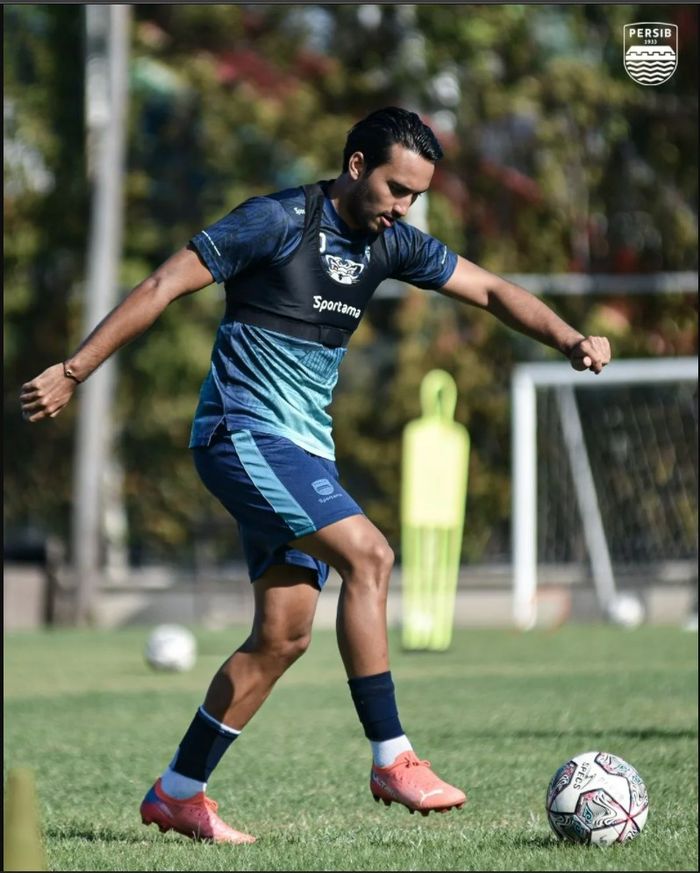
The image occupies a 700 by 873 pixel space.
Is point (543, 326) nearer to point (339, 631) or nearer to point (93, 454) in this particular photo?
point (339, 631)

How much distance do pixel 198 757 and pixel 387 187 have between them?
1846 millimetres

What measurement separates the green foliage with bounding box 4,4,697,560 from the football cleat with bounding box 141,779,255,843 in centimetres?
1767

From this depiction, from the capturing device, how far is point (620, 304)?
23.3 metres

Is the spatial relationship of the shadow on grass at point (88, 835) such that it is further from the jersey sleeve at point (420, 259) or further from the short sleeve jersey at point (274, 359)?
the jersey sleeve at point (420, 259)

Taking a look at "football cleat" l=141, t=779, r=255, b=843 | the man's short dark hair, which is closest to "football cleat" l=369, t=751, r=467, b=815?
"football cleat" l=141, t=779, r=255, b=843

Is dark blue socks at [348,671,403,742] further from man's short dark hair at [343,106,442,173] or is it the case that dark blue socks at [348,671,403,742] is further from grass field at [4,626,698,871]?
man's short dark hair at [343,106,442,173]

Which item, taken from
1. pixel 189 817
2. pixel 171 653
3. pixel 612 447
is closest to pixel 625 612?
pixel 612 447

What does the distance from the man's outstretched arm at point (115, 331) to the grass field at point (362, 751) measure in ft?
4.23

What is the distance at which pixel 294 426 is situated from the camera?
205 inches

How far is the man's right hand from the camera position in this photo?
186 inches

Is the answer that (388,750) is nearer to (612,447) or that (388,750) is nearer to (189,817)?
(189,817)

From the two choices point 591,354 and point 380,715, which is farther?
point 591,354

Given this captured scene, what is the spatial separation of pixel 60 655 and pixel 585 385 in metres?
8.36

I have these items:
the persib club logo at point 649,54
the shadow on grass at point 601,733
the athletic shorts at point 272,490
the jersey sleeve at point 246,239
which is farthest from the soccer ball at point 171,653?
the jersey sleeve at point 246,239
